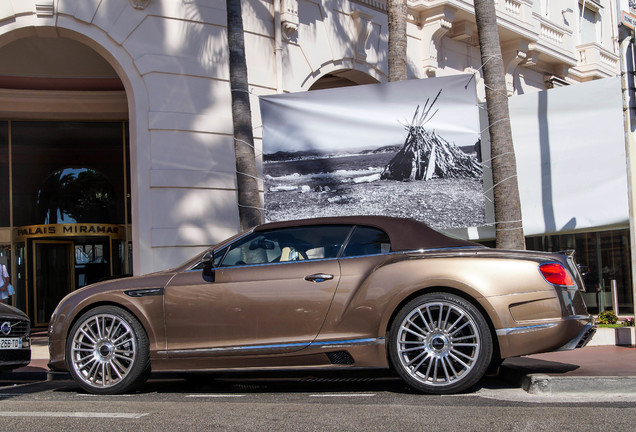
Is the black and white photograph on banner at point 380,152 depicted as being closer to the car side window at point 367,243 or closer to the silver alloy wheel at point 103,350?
the car side window at point 367,243

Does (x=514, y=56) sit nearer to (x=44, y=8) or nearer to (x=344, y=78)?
(x=344, y=78)

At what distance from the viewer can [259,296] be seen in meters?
6.23

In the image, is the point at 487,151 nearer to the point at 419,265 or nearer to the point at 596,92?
the point at 596,92

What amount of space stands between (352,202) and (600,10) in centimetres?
1933

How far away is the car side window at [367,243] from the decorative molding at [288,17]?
880cm

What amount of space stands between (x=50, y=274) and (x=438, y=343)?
1390 centimetres

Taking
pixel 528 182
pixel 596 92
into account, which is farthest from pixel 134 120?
pixel 596 92

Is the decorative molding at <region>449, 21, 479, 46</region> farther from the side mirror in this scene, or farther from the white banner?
the side mirror

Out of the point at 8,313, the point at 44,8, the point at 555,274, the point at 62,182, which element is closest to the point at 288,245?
the point at 555,274

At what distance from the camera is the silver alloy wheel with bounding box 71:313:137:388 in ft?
21.6

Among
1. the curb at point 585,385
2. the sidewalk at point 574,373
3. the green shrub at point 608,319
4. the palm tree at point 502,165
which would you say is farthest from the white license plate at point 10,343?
the green shrub at point 608,319

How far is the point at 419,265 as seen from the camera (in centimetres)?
599

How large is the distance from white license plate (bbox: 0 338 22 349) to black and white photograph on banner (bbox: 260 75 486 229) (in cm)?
402

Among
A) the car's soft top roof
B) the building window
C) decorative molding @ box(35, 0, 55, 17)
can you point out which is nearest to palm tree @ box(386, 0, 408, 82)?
decorative molding @ box(35, 0, 55, 17)
